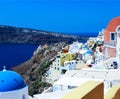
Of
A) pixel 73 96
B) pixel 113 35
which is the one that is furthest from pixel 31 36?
pixel 73 96

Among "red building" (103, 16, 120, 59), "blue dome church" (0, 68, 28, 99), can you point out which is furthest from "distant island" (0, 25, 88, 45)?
"blue dome church" (0, 68, 28, 99)

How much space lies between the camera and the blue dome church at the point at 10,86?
11.1m

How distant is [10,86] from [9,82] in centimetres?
12

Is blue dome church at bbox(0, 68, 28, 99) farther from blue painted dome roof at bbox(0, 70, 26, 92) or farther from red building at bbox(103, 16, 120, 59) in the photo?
red building at bbox(103, 16, 120, 59)

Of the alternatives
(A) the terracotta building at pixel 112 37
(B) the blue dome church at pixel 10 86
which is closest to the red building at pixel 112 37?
(A) the terracotta building at pixel 112 37

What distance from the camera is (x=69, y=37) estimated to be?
14725 centimetres

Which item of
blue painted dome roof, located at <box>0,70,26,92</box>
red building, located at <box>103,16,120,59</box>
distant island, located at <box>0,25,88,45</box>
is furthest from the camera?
distant island, located at <box>0,25,88,45</box>

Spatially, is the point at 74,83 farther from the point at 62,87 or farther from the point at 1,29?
the point at 1,29

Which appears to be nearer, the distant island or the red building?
the red building

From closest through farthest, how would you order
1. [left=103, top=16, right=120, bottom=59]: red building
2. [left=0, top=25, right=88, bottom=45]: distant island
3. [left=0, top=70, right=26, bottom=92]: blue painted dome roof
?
[left=0, top=70, right=26, bottom=92]: blue painted dome roof < [left=103, top=16, right=120, bottom=59]: red building < [left=0, top=25, right=88, bottom=45]: distant island

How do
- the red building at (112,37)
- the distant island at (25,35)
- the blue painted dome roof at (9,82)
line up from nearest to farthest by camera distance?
the blue painted dome roof at (9,82) → the red building at (112,37) → the distant island at (25,35)

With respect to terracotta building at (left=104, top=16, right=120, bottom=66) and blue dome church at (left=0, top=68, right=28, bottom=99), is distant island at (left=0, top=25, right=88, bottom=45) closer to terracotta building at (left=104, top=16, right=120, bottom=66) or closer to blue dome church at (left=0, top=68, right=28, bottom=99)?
terracotta building at (left=104, top=16, right=120, bottom=66)

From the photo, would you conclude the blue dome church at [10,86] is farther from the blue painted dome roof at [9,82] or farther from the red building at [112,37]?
the red building at [112,37]

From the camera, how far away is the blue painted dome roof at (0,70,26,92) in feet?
36.3
